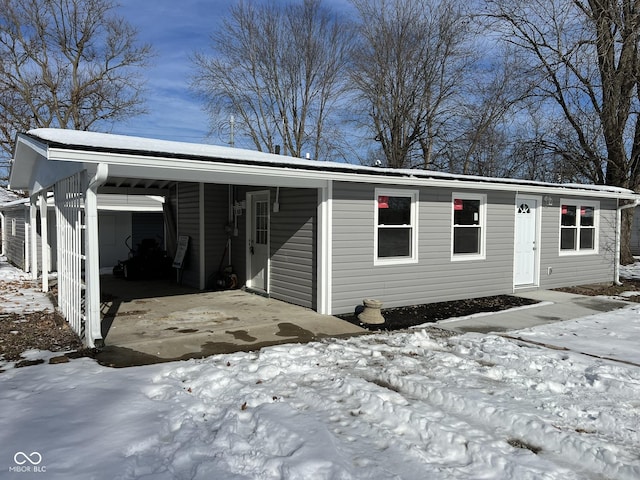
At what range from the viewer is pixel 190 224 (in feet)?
37.5

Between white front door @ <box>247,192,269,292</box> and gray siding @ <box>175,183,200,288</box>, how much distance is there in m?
1.55

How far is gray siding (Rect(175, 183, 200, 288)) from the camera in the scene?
11.1 m

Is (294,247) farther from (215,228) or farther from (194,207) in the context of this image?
(194,207)

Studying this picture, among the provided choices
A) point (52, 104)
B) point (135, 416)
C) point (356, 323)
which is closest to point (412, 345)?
point (356, 323)

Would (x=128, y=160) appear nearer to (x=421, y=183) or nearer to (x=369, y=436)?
(x=369, y=436)

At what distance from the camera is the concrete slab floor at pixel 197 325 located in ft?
18.7

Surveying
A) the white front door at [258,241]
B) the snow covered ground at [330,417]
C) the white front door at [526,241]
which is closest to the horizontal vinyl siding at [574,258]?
the white front door at [526,241]

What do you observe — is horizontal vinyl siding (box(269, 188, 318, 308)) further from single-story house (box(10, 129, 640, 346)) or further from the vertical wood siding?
the vertical wood siding

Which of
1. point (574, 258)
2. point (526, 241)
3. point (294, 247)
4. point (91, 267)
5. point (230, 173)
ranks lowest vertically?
point (574, 258)

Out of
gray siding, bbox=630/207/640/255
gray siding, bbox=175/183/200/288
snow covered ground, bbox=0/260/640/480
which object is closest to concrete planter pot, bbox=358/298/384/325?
snow covered ground, bbox=0/260/640/480

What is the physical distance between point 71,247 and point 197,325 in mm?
2203

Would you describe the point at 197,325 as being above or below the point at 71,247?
below

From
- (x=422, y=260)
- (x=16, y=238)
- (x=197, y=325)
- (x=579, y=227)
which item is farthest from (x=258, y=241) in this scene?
(x=16, y=238)
